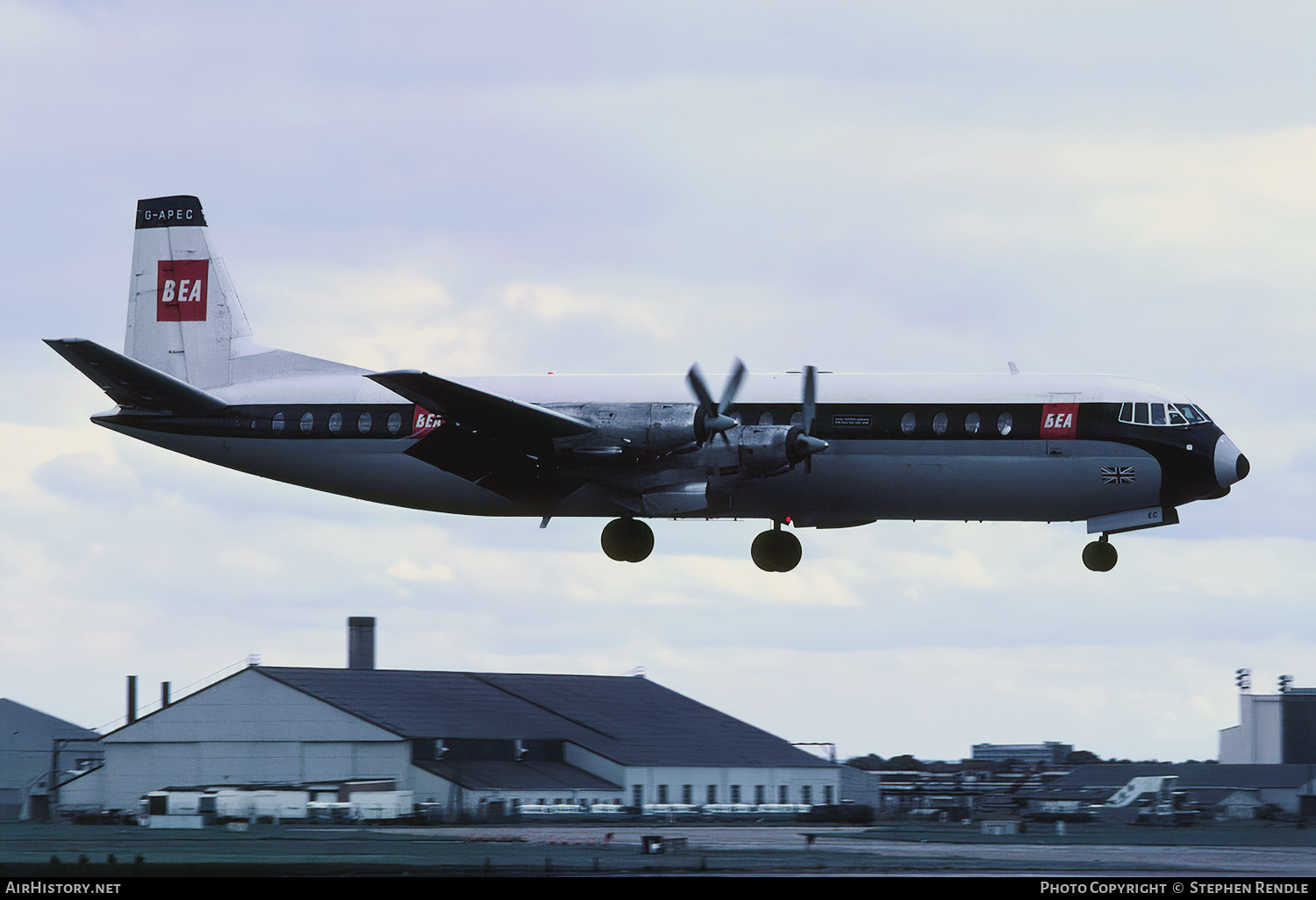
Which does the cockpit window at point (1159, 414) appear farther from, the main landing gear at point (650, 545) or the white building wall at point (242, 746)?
the white building wall at point (242, 746)

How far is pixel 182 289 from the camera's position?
48750 millimetres

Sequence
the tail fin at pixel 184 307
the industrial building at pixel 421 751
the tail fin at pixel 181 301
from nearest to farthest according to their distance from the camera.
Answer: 1. the tail fin at pixel 184 307
2. the tail fin at pixel 181 301
3. the industrial building at pixel 421 751

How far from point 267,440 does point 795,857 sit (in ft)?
58.3

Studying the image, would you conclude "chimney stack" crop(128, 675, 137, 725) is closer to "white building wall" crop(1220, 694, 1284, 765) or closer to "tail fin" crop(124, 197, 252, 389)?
"tail fin" crop(124, 197, 252, 389)

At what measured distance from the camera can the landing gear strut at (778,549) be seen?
42344 millimetres

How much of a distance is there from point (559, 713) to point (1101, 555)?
46257mm

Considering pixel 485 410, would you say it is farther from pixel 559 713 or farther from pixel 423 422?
pixel 559 713

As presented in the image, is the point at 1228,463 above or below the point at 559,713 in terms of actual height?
above

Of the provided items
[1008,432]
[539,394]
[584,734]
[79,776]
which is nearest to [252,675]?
[79,776]

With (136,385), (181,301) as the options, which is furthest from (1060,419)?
(181,301)

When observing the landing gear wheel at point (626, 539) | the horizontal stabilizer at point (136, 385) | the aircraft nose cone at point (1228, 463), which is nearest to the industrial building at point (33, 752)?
the horizontal stabilizer at point (136, 385)

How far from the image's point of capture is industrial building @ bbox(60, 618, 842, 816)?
6819 centimetres

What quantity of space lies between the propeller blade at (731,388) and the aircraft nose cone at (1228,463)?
11.3 m
